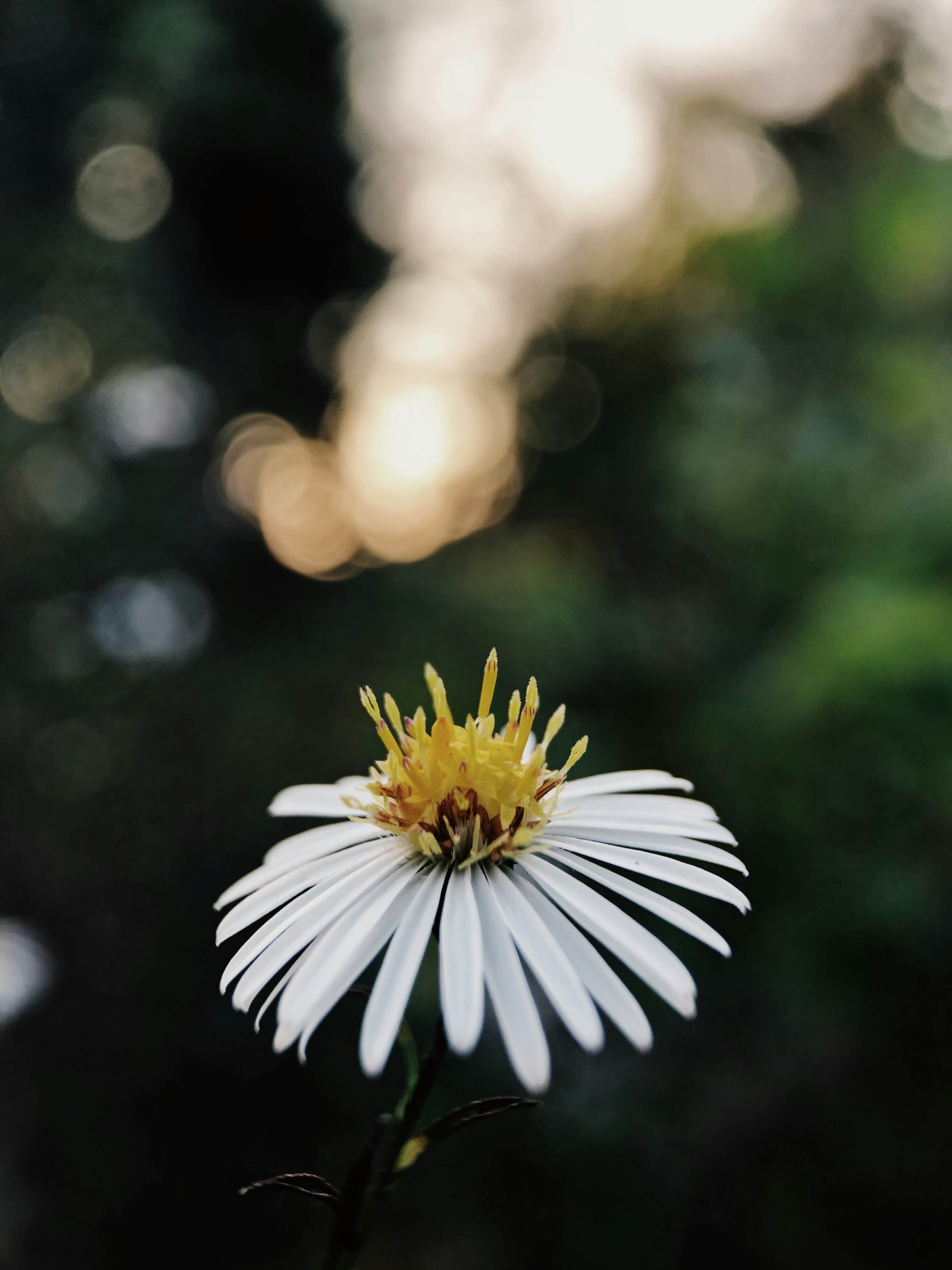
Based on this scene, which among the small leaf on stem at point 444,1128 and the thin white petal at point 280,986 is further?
the thin white petal at point 280,986

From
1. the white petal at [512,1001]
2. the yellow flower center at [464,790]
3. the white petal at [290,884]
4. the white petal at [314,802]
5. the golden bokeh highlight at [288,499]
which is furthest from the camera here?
the golden bokeh highlight at [288,499]

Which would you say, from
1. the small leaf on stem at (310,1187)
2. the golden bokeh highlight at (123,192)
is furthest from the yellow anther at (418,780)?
the golden bokeh highlight at (123,192)

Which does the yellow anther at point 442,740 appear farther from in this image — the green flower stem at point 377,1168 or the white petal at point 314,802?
the green flower stem at point 377,1168

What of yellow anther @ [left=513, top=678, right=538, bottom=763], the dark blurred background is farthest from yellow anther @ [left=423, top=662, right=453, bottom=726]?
the dark blurred background

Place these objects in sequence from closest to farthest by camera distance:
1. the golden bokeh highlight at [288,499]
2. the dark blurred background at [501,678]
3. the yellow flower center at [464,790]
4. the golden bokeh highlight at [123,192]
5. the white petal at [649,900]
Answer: the white petal at [649,900], the yellow flower center at [464,790], the dark blurred background at [501,678], the golden bokeh highlight at [123,192], the golden bokeh highlight at [288,499]

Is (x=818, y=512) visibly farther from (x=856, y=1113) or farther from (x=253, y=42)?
(x=253, y=42)

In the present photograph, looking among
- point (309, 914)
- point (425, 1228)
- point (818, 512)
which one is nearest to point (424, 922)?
point (309, 914)

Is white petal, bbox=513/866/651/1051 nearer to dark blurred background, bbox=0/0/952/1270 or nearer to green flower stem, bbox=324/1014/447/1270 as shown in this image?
green flower stem, bbox=324/1014/447/1270
